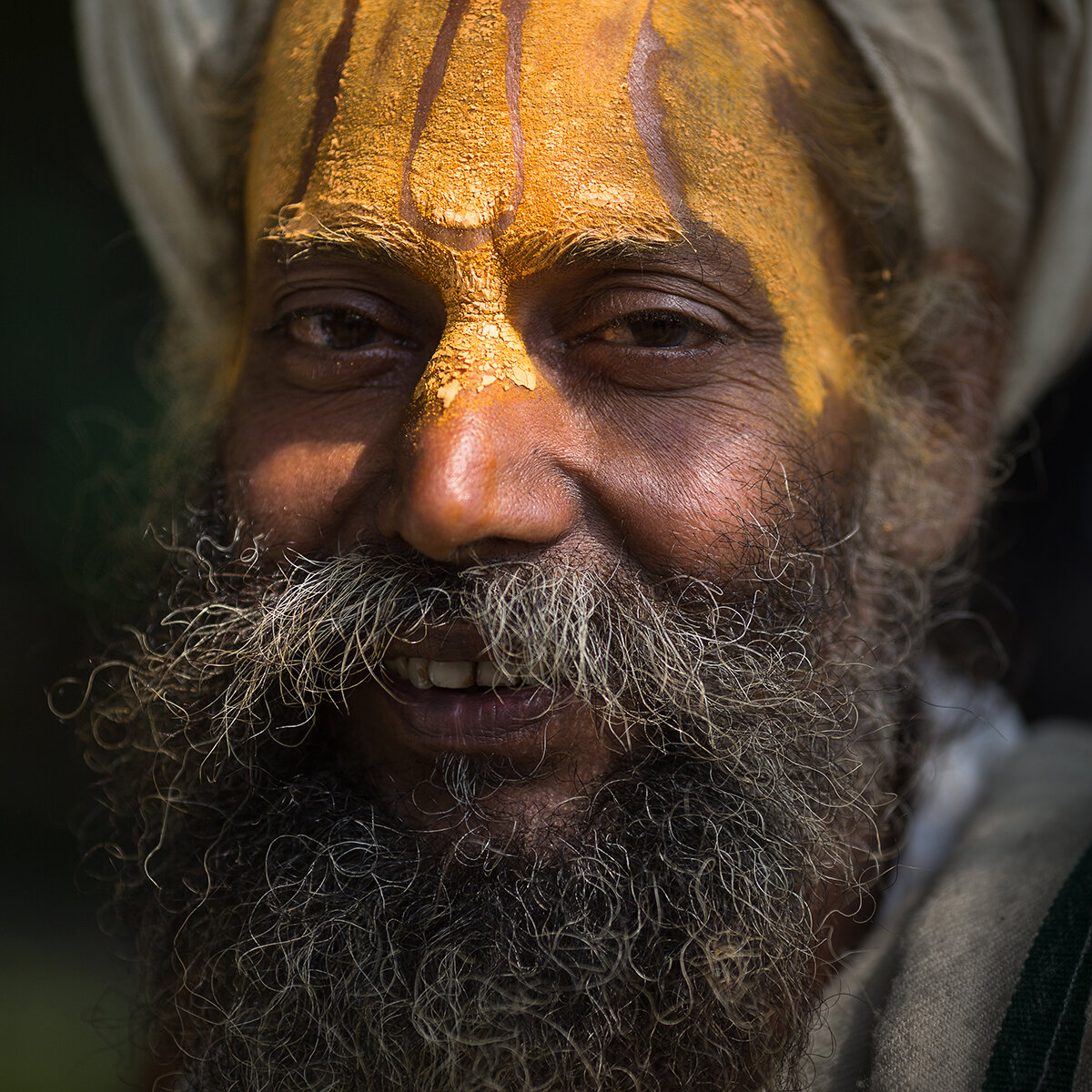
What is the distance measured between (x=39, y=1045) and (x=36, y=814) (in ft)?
2.45

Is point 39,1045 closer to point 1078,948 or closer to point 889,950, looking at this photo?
point 889,950

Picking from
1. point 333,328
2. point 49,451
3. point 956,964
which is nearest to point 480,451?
point 333,328

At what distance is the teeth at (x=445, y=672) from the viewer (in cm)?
129

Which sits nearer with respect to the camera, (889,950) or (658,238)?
(658,238)

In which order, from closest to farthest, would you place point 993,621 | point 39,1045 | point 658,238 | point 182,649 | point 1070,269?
point 658,238, point 182,649, point 1070,269, point 993,621, point 39,1045

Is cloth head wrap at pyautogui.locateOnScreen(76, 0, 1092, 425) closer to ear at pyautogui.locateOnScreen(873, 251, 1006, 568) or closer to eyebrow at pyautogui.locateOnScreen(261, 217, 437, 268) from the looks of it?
ear at pyautogui.locateOnScreen(873, 251, 1006, 568)

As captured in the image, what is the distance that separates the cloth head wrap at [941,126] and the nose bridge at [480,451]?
0.85 meters

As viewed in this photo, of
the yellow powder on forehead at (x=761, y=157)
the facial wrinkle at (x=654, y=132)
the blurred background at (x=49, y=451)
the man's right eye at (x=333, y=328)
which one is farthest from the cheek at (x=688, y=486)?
the blurred background at (x=49, y=451)

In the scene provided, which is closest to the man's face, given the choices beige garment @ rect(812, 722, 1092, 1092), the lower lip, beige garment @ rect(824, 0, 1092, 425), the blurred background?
the lower lip

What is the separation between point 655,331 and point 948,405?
70 centimetres

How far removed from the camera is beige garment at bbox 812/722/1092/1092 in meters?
1.26

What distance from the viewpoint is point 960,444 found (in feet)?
5.84

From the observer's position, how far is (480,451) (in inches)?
48.6

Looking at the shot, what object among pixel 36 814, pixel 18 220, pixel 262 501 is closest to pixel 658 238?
pixel 262 501
